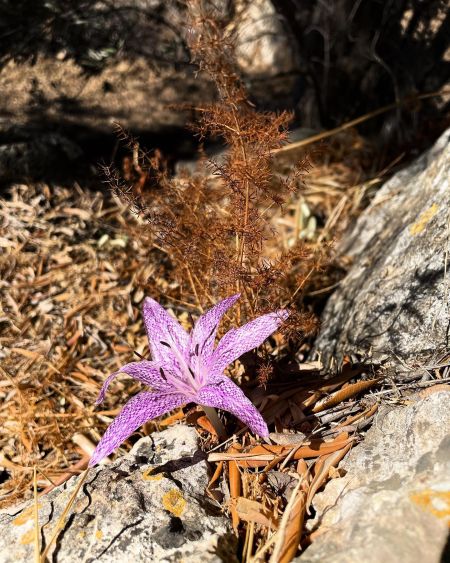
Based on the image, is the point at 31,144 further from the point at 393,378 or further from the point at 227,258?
the point at 393,378

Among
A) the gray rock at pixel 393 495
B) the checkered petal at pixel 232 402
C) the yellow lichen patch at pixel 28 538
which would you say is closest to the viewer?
the gray rock at pixel 393 495

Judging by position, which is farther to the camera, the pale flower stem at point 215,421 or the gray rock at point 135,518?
the pale flower stem at point 215,421

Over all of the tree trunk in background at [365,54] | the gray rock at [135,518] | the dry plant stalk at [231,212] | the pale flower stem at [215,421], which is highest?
the tree trunk in background at [365,54]

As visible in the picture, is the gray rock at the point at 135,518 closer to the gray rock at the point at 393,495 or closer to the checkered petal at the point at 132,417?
the checkered petal at the point at 132,417

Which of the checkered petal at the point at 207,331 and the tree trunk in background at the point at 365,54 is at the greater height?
the tree trunk in background at the point at 365,54

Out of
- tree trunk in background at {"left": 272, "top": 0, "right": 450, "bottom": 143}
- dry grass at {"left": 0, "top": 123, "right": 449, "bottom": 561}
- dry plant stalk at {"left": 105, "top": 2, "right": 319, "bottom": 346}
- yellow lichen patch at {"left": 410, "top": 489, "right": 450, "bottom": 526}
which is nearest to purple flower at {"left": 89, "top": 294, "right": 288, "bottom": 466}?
dry plant stalk at {"left": 105, "top": 2, "right": 319, "bottom": 346}

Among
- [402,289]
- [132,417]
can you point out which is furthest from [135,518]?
[402,289]

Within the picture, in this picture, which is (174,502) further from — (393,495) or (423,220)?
(423,220)

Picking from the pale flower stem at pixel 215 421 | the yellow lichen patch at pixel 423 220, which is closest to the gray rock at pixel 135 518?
the pale flower stem at pixel 215 421
